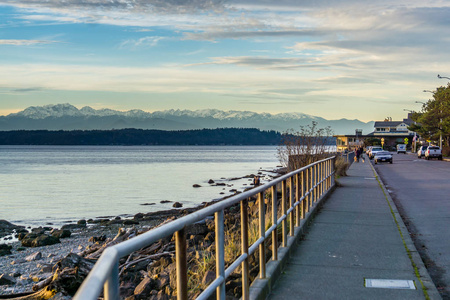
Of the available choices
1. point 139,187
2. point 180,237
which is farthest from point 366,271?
point 139,187

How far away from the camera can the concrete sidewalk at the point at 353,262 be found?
7.12 metres

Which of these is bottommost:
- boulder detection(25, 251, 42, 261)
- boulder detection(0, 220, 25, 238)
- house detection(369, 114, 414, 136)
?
boulder detection(0, 220, 25, 238)

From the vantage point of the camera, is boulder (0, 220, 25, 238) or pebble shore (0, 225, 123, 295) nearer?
pebble shore (0, 225, 123, 295)

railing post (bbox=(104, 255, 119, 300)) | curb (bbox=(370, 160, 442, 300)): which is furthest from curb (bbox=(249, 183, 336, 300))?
railing post (bbox=(104, 255, 119, 300))

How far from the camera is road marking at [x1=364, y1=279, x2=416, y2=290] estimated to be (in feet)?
24.2

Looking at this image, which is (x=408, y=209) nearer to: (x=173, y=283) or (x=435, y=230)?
(x=435, y=230)

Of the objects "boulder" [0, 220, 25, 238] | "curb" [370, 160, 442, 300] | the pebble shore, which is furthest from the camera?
"boulder" [0, 220, 25, 238]

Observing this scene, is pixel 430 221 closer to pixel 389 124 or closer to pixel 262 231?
pixel 262 231

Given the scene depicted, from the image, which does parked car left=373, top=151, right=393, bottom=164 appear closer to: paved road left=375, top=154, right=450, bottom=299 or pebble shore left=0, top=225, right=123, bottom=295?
paved road left=375, top=154, right=450, bottom=299

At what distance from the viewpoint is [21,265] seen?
17.5 m

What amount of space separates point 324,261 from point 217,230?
429 cm

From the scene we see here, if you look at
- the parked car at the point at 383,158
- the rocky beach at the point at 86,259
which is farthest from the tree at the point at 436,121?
the rocky beach at the point at 86,259

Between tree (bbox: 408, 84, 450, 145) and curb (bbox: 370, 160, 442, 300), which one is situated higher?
tree (bbox: 408, 84, 450, 145)

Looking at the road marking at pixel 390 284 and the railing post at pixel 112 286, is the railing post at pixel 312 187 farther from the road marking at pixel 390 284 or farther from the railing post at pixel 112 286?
the railing post at pixel 112 286
